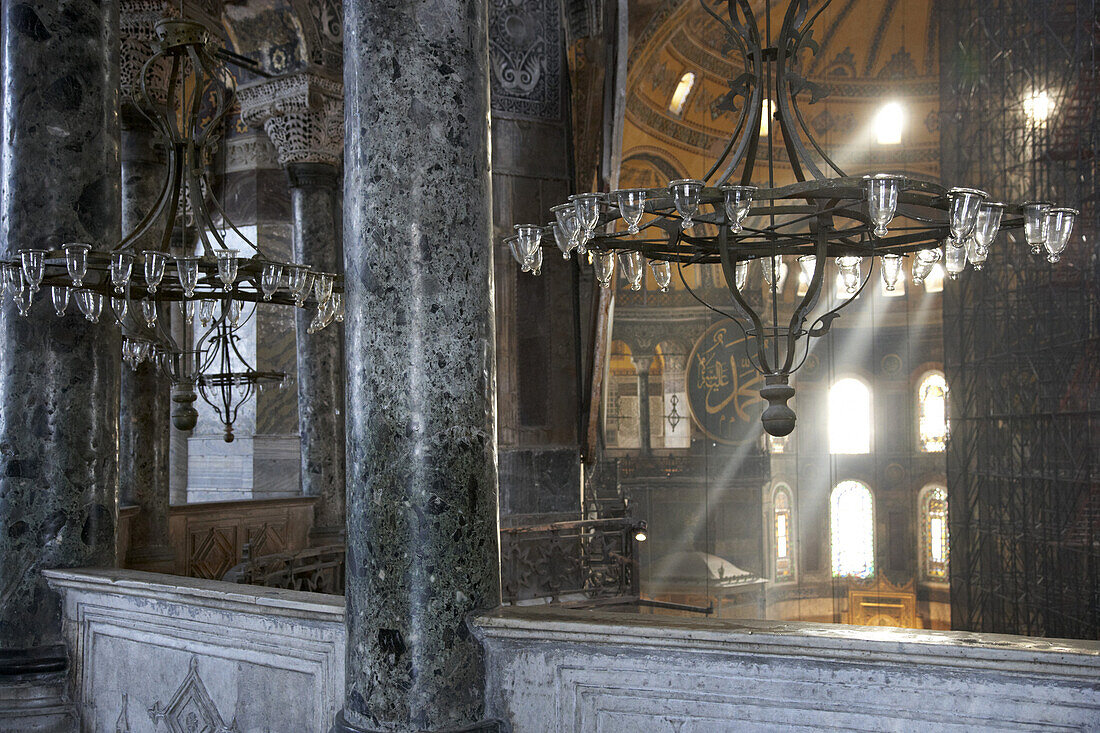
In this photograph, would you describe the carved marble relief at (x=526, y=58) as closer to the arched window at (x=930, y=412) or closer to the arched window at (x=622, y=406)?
the arched window at (x=622, y=406)

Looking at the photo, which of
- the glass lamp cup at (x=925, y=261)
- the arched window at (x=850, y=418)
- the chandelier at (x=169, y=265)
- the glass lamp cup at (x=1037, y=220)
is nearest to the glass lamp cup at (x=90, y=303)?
the chandelier at (x=169, y=265)

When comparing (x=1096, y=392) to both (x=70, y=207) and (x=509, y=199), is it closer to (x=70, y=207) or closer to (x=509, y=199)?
(x=509, y=199)

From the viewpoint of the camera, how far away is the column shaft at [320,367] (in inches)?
317

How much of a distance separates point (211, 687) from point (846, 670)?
6.65 feet

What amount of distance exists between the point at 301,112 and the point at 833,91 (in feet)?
33.2

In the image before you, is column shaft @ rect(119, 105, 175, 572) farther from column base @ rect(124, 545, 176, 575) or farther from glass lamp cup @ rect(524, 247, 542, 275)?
glass lamp cup @ rect(524, 247, 542, 275)

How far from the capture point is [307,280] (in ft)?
12.2

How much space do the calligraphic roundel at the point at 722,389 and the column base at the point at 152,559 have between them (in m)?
11.8

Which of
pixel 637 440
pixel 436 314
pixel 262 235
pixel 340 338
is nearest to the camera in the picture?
pixel 436 314

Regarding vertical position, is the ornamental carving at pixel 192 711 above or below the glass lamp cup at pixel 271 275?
below

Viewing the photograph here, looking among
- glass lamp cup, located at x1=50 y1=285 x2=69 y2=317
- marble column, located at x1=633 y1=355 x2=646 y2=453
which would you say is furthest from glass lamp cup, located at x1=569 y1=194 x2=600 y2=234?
marble column, located at x1=633 y1=355 x2=646 y2=453

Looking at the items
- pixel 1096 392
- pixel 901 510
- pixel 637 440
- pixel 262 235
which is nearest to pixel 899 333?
pixel 901 510

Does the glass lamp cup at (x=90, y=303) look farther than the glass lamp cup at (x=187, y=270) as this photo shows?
Yes

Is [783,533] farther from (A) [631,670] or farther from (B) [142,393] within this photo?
(A) [631,670]
